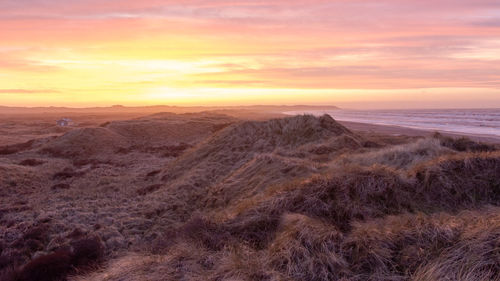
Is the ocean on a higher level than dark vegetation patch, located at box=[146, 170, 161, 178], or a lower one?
higher

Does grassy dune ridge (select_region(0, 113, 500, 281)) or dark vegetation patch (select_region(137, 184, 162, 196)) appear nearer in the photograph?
grassy dune ridge (select_region(0, 113, 500, 281))

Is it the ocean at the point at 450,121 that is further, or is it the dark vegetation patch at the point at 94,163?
the ocean at the point at 450,121

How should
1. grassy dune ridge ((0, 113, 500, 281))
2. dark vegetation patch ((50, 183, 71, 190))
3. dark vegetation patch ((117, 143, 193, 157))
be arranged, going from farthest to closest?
dark vegetation patch ((117, 143, 193, 157)) < dark vegetation patch ((50, 183, 71, 190)) < grassy dune ridge ((0, 113, 500, 281))

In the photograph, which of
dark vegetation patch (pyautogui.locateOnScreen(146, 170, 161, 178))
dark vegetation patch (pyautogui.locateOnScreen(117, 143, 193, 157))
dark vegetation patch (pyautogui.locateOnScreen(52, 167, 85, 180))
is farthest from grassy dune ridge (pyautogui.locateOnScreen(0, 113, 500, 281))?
dark vegetation patch (pyautogui.locateOnScreen(117, 143, 193, 157))

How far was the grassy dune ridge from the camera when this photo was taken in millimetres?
5355

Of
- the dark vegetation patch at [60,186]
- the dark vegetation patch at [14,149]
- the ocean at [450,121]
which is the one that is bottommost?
the dark vegetation patch at [60,186]

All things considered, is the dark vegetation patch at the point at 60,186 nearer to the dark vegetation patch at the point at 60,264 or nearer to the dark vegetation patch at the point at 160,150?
the dark vegetation patch at the point at 60,264

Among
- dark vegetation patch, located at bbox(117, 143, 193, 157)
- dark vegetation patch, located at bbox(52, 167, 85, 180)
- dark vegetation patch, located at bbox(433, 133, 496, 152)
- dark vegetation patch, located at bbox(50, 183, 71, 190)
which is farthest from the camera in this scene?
dark vegetation patch, located at bbox(117, 143, 193, 157)

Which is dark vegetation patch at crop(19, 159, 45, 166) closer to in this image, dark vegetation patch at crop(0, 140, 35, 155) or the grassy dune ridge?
the grassy dune ridge

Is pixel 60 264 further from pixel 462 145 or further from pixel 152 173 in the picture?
pixel 462 145

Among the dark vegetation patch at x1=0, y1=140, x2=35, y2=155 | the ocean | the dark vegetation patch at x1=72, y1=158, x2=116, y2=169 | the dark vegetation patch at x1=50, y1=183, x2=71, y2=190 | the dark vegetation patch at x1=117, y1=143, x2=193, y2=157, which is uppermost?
the ocean

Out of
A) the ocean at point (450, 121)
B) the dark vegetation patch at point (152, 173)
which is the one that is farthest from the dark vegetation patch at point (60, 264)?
the ocean at point (450, 121)

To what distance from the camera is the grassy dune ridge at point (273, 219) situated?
536 cm

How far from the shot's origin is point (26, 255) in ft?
29.6
